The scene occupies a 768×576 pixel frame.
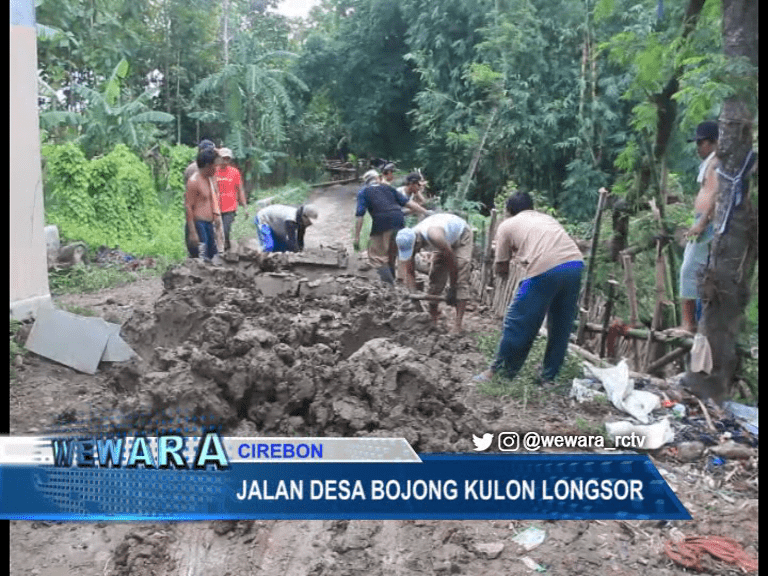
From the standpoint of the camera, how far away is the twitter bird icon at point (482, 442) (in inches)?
123

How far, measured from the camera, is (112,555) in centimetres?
286

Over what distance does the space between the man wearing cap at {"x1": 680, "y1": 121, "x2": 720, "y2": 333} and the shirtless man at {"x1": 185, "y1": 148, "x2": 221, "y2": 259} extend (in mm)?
3738

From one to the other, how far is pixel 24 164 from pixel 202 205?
1.83 m

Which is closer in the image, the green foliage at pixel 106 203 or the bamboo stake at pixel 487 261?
the bamboo stake at pixel 487 261

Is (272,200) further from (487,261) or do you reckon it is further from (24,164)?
(24,164)

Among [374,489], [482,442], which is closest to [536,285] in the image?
[482,442]

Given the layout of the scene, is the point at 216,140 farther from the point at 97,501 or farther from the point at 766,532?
the point at 766,532

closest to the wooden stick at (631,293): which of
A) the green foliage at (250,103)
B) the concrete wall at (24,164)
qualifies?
the concrete wall at (24,164)

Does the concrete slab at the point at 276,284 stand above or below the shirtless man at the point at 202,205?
below

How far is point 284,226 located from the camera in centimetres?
663

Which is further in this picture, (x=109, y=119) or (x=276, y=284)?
(x=109, y=119)

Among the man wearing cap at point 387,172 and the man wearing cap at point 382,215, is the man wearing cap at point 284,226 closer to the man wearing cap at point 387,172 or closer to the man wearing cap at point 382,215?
the man wearing cap at point 382,215

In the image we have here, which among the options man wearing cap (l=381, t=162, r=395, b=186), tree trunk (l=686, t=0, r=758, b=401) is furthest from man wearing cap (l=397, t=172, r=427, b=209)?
tree trunk (l=686, t=0, r=758, b=401)

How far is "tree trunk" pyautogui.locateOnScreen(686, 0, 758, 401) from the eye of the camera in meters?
3.61
